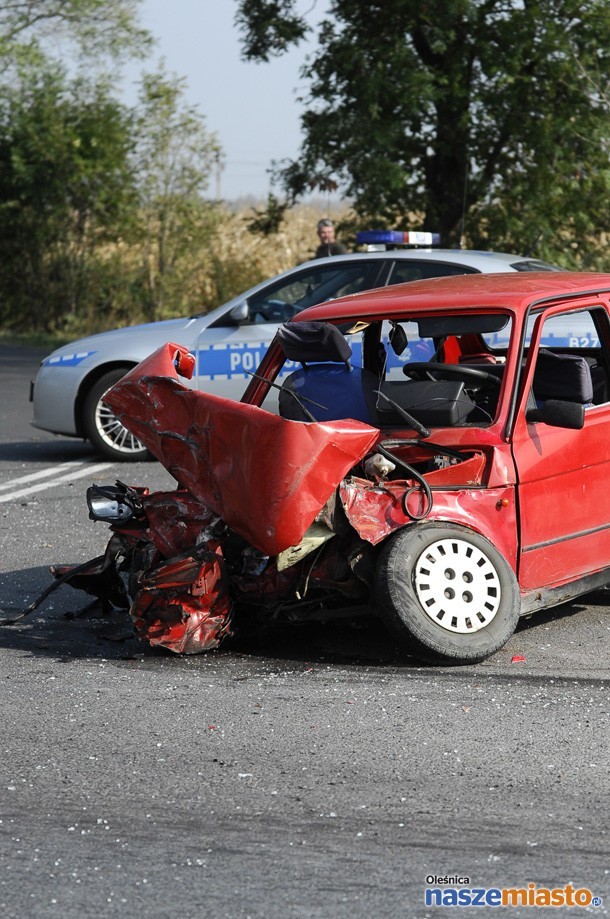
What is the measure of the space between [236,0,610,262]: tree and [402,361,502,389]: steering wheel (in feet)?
44.2

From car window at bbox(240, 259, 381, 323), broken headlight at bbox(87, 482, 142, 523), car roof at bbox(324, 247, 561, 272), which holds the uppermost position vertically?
car roof at bbox(324, 247, 561, 272)

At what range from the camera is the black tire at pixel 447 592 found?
533 centimetres

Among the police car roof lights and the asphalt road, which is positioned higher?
the police car roof lights

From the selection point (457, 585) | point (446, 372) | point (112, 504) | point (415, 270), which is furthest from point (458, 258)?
point (457, 585)

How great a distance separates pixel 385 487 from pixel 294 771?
153cm

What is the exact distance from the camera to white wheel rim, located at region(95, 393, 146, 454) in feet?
37.7

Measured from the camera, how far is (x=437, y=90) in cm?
1922

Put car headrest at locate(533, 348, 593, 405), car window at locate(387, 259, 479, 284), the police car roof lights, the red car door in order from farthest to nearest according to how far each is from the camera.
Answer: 1. the police car roof lights
2. car window at locate(387, 259, 479, 284)
3. car headrest at locate(533, 348, 593, 405)
4. the red car door

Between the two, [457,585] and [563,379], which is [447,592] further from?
[563,379]

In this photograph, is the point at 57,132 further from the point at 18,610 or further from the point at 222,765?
the point at 222,765

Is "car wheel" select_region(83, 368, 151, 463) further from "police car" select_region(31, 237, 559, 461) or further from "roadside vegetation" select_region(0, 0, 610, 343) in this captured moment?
"roadside vegetation" select_region(0, 0, 610, 343)

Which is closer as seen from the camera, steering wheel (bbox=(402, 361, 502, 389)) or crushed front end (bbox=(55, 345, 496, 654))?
crushed front end (bbox=(55, 345, 496, 654))

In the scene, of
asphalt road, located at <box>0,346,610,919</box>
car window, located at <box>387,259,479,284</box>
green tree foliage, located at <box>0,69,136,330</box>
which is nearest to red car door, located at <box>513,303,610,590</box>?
asphalt road, located at <box>0,346,610,919</box>

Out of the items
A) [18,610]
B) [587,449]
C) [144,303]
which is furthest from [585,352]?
[144,303]
